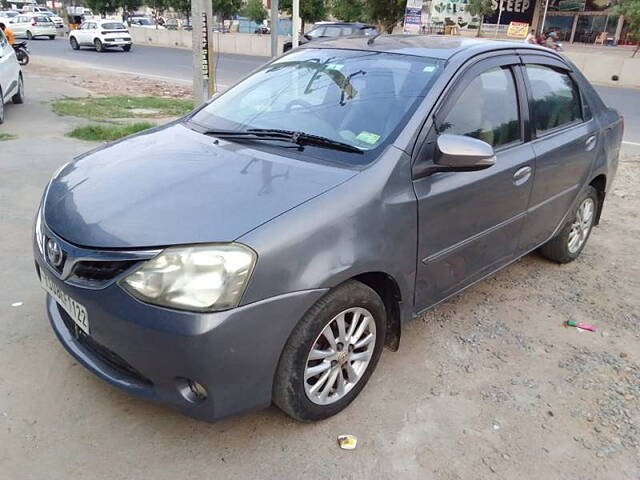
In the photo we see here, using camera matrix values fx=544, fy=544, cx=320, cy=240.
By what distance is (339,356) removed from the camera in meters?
2.56

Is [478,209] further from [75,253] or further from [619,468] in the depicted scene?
[75,253]

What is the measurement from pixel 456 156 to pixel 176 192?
133 centimetres

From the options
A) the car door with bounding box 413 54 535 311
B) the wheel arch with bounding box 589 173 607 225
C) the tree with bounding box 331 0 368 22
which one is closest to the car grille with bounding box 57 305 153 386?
the car door with bounding box 413 54 535 311

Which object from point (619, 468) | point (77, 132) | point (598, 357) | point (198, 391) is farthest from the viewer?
point (77, 132)

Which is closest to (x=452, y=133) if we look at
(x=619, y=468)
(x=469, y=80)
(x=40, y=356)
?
(x=469, y=80)

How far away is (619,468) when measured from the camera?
243 centimetres

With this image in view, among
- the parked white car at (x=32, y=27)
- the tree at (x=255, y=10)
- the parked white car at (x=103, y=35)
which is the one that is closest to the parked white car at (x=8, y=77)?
the parked white car at (x=103, y=35)

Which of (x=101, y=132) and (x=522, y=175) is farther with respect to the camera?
(x=101, y=132)

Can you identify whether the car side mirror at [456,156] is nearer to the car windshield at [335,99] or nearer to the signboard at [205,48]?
the car windshield at [335,99]

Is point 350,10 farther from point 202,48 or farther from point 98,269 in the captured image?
point 98,269

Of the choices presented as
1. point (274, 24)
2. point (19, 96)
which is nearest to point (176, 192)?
point (19, 96)

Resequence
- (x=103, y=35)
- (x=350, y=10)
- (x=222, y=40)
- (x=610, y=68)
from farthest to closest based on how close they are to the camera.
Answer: (x=350, y=10) < (x=222, y=40) < (x=103, y=35) < (x=610, y=68)

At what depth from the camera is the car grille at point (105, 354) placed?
2.30 metres

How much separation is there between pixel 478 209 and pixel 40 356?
2566mm
